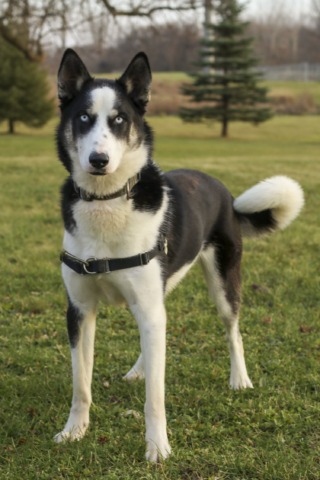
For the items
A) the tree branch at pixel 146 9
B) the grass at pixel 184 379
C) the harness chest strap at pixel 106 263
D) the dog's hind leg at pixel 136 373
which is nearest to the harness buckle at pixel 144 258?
the harness chest strap at pixel 106 263

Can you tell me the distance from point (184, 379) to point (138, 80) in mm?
1943

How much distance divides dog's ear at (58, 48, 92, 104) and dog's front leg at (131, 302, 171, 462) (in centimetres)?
113

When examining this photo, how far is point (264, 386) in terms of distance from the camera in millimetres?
3848

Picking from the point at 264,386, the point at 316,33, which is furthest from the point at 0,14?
the point at 316,33

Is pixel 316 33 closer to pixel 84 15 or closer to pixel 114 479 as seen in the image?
pixel 84 15

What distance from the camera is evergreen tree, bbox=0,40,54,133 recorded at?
2545cm

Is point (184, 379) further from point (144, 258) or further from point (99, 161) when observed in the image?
point (99, 161)

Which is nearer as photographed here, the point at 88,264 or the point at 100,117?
the point at 100,117

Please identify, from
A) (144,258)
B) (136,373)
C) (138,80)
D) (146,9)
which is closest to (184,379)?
(136,373)

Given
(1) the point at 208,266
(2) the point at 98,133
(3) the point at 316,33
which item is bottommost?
(3) the point at 316,33

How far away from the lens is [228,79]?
2792cm

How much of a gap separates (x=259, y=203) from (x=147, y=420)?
1.63 meters

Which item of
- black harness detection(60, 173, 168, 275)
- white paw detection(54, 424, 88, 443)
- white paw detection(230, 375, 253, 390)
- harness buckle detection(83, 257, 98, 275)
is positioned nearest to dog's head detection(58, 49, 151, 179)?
black harness detection(60, 173, 168, 275)

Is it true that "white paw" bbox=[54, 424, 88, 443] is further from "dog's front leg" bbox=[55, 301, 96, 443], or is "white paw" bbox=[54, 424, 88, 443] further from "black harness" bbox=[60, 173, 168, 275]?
"black harness" bbox=[60, 173, 168, 275]
